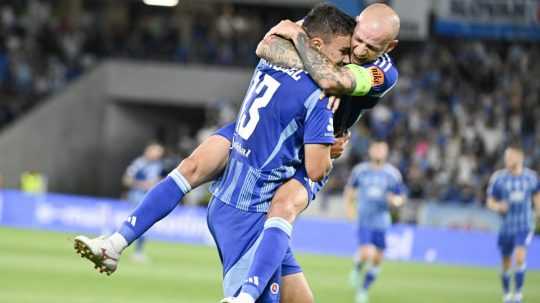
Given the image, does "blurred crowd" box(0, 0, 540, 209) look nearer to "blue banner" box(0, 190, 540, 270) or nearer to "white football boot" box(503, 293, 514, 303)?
"blue banner" box(0, 190, 540, 270)

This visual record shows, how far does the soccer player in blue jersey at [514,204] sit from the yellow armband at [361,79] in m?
10.2

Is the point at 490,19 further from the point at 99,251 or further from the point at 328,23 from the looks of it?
the point at 99,251

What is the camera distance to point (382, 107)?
99.1 feet

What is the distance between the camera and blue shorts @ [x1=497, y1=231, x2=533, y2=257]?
1652 cm

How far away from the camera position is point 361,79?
6676 millimetres

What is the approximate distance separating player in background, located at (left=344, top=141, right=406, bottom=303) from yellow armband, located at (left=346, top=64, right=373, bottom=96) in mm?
10081

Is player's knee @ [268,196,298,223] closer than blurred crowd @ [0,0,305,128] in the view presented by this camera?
Yes

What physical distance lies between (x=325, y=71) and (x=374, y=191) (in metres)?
11.4

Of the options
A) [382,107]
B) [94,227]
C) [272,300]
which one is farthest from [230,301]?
[382,107]

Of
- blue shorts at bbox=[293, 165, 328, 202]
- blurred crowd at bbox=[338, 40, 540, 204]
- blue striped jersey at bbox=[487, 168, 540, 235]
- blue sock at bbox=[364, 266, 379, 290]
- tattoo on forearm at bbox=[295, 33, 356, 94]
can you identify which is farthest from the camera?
blurred crowd at bbox=[338, 40, 540, 204]

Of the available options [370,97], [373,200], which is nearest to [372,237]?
[373,200]

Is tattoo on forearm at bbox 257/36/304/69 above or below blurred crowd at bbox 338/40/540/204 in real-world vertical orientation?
below

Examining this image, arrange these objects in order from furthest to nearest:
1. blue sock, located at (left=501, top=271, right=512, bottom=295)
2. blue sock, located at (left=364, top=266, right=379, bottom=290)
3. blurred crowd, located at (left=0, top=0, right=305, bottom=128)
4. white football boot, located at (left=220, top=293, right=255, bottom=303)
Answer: blurred crowd, located at (left=0, top=0, right=305, bottom=128) < blue sock, located at (left=501, top=271, right=512, bottom=295) < blue sock, located at (left=364, top=266, right=379, bottom=290) < white football boot, located at (left=220, top=293, right=255, bottom=303)

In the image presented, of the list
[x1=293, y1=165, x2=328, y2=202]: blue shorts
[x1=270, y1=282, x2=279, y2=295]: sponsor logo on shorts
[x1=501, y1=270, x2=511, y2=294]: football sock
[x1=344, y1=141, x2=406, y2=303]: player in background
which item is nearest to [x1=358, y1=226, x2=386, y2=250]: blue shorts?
[x1=344, y1=141, x2=406, y2=303]: player in background
